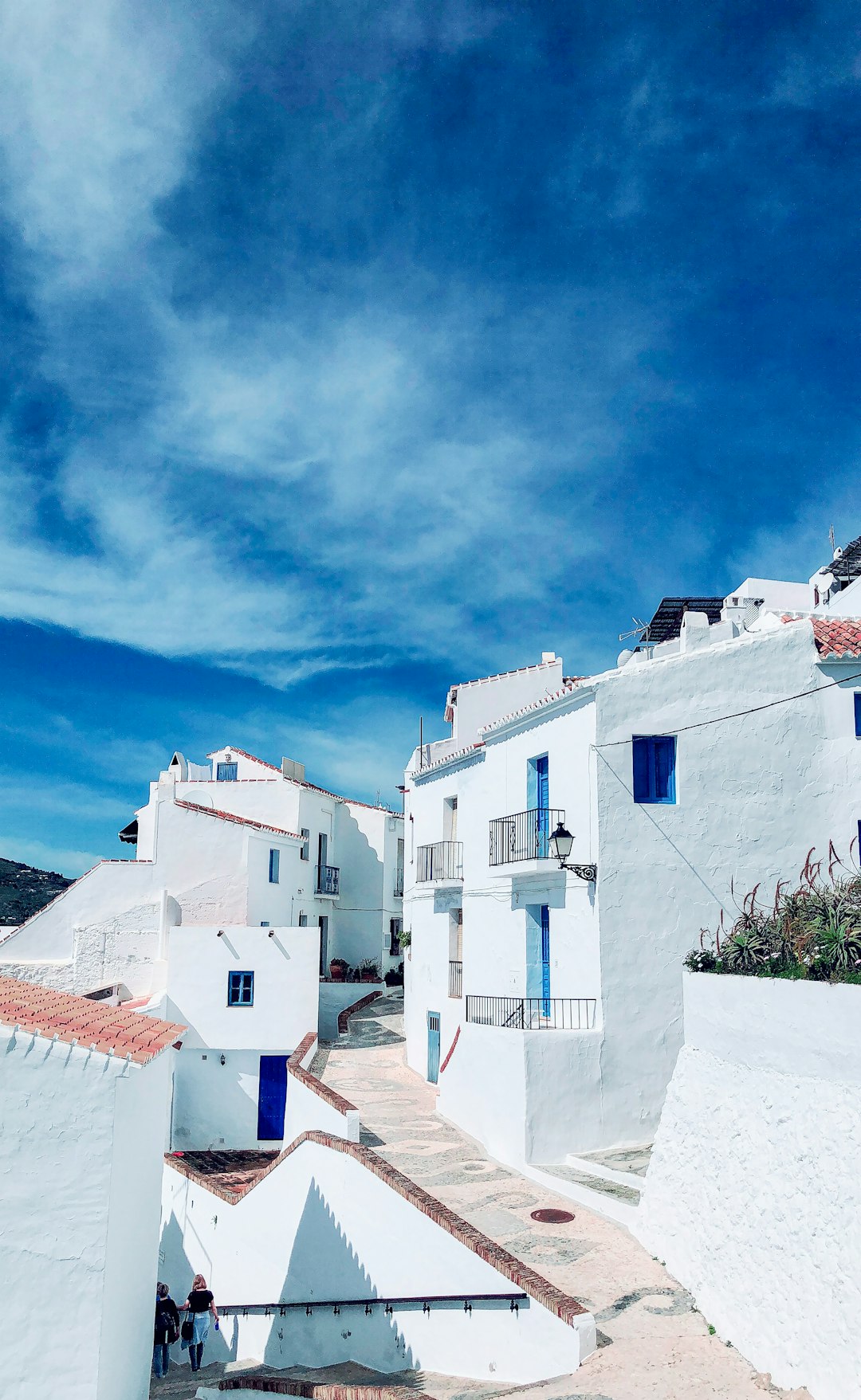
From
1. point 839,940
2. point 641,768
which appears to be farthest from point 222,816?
point 839,940

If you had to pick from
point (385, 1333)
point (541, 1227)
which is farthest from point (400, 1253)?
point (541, 1227)

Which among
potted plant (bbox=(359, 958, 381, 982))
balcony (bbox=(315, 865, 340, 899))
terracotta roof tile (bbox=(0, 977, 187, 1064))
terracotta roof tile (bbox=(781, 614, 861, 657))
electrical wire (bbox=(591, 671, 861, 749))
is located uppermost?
terracotta roof tile (bbox=(781, 614, 861, 657))

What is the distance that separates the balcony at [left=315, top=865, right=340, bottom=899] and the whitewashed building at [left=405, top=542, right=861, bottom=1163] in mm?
16968

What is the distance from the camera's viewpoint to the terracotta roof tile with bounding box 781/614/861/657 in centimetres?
1715

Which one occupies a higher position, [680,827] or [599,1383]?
[680,827]

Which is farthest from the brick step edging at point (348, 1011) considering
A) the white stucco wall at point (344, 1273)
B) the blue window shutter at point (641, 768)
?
the blue window shutter at point (641, 768)

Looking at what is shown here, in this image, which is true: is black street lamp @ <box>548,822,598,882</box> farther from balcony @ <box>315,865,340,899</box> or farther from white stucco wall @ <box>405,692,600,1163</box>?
balcony @ <box>315,865,340,899</box>

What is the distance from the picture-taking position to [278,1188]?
15422 mm

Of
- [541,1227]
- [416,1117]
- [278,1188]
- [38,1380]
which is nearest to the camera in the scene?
[38,1380]

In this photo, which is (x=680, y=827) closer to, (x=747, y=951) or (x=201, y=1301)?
(x=747, y=951)

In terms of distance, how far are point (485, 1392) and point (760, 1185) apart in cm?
349

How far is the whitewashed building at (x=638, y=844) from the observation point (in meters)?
15.4

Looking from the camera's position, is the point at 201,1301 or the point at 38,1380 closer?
the point at 38,1380

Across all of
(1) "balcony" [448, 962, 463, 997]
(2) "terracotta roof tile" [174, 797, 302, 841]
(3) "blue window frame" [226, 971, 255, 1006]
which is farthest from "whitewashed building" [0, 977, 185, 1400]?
(2) "terracotta roof tile" [174, 797, 302, 841]
